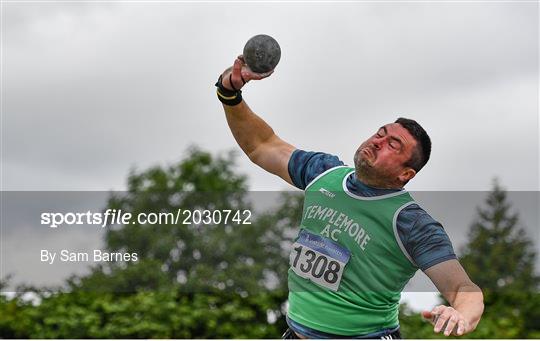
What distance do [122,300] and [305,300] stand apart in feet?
28.0

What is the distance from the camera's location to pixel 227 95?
256 inches

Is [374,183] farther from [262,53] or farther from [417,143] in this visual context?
[262,53]

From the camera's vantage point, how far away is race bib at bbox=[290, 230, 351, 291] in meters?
6.02

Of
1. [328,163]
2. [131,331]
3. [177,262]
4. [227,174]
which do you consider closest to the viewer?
[328,163]

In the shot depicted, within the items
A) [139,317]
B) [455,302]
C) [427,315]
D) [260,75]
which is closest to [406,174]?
[455,302]

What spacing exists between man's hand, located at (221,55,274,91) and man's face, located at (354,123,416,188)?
836 mm

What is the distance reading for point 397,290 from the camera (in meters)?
6.11

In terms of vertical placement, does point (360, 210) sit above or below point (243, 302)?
above

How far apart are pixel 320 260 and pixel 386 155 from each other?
806 millimetres

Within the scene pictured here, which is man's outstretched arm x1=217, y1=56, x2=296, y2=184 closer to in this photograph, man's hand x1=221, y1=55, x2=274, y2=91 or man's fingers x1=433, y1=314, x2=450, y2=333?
man's hand x1=221, y1=55, x2=274, y2=91

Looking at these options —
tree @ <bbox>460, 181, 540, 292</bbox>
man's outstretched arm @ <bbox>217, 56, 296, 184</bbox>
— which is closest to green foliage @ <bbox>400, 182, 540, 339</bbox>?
tree @ <bbox>460, 181, 540, 292</bbox>

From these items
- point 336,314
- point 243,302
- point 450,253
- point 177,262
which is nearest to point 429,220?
point 450,253

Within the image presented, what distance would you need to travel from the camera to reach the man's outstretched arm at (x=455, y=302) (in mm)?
4926

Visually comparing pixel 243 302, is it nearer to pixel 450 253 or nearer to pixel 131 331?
pixel 131 331
